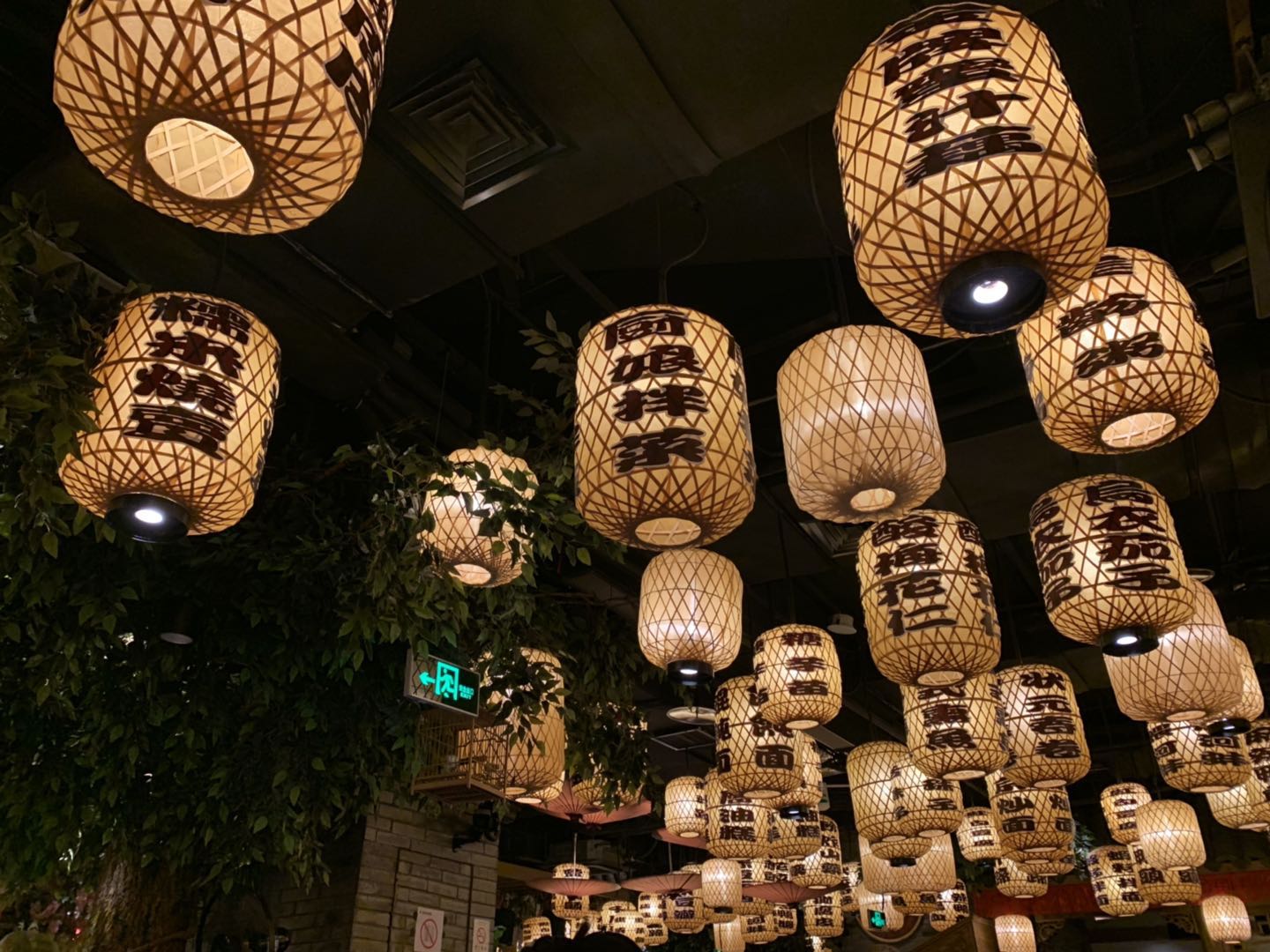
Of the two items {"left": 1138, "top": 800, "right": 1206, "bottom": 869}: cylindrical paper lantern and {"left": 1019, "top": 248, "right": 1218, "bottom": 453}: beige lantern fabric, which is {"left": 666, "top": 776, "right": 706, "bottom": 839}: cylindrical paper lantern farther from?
{"left": 1019, "top": 248, "right": 1218, "bottom": 453}: beige lantern fabric

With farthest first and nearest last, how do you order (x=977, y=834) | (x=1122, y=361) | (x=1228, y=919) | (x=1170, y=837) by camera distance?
(x=1228, y=919) → (x=977, y=834) → (x=1170, y=837) → (x=1122, y=361)

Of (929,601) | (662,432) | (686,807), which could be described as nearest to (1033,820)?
(686,807)

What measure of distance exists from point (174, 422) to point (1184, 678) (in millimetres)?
3276

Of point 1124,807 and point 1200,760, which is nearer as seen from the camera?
point 1200,760

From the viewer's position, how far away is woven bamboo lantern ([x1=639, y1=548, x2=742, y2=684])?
3.32m

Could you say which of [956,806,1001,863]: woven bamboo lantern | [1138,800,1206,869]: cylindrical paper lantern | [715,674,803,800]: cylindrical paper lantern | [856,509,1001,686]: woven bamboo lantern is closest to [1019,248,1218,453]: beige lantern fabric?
[856,509,1001,686]: woven bamboo lantern

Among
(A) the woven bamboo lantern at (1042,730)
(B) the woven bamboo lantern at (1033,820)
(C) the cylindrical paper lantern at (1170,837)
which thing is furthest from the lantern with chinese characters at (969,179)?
(C) the cylindrical paper lantern at (1170,837)

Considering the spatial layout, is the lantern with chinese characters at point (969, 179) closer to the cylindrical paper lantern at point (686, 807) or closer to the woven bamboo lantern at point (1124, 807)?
the cylindrical paper lantern at point (686, 807)

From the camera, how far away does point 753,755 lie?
181 inches

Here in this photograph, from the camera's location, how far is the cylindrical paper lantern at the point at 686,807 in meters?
6.57

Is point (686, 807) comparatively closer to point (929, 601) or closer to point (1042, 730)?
point (1042, 730)

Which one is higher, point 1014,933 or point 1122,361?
point 1122,361

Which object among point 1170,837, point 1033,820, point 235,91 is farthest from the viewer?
point 1170,837

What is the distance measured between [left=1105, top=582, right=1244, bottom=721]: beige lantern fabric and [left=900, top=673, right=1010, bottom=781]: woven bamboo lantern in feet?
2.83
